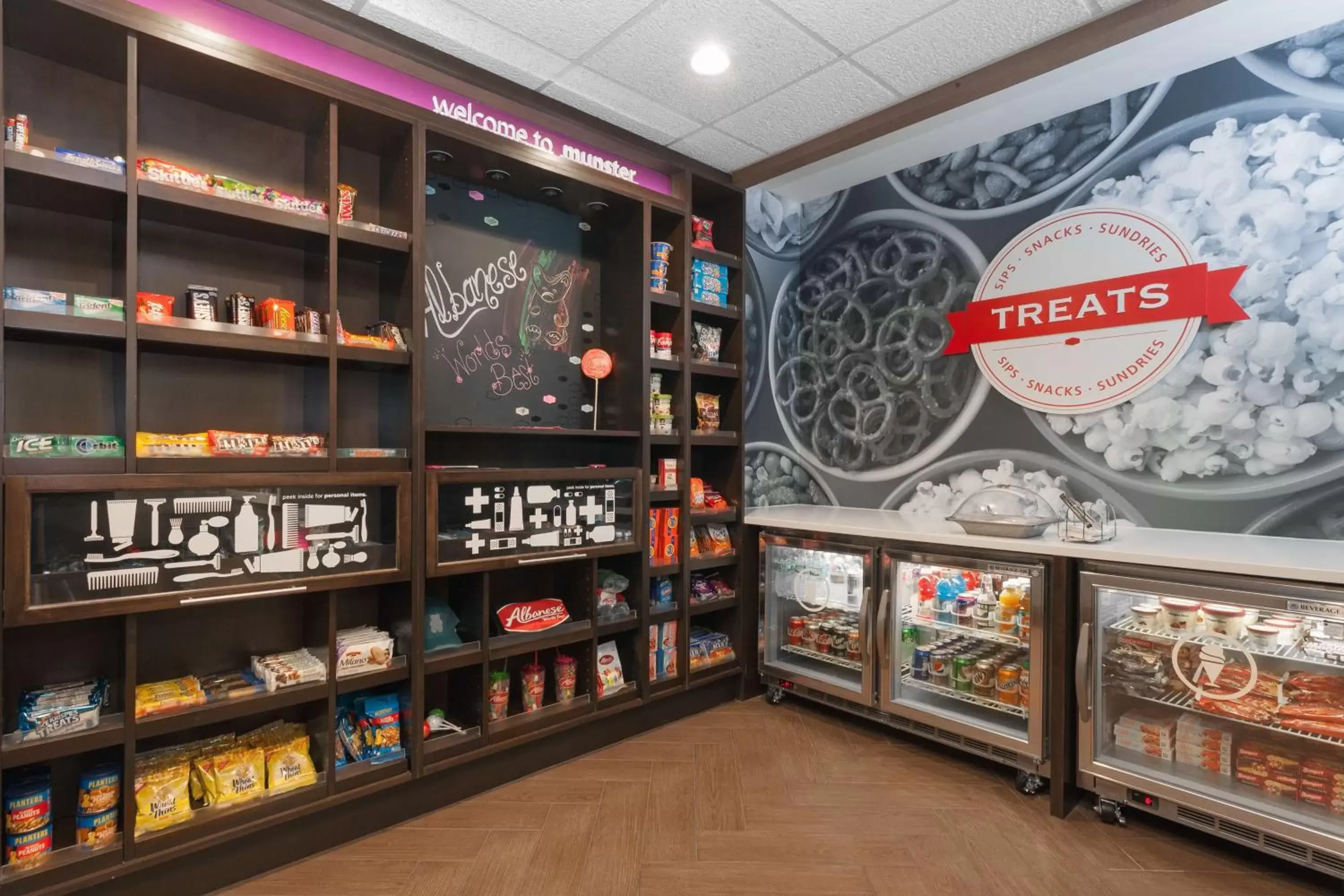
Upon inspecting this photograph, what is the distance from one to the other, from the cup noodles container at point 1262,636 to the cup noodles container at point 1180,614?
0.53 ft

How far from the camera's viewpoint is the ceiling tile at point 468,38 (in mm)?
2434

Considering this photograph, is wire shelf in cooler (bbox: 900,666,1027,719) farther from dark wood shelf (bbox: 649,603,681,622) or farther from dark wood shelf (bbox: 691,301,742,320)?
dark wood shelf (bbox: 691,301,742,320)

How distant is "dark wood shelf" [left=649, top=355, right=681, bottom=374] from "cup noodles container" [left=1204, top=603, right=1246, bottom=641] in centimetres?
244

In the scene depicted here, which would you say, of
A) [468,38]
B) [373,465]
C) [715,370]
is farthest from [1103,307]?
[373,465]

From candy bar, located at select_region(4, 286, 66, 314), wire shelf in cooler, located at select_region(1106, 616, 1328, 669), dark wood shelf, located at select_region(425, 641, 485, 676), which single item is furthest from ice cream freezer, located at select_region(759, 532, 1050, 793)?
candy bar, located at select_region(4, 286, 66, 314)

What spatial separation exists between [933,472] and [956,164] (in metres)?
1.76

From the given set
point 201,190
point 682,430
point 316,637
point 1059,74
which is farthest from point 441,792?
point 1059,74

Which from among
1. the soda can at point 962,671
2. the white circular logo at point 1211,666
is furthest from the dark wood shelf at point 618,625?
the white circular logo at point 1211,666

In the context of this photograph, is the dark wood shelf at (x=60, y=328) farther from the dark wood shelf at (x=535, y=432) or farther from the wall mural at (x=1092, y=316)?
the wall mural at (x=1092, y=316)

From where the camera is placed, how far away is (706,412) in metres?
3.82

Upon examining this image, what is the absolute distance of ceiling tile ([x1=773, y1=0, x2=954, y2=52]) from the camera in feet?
7.95

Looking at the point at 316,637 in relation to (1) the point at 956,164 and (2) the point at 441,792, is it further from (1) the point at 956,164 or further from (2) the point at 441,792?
(1) the point at 956,164

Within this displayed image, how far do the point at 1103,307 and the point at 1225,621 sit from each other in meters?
1.53

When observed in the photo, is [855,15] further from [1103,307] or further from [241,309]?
[241,309]
